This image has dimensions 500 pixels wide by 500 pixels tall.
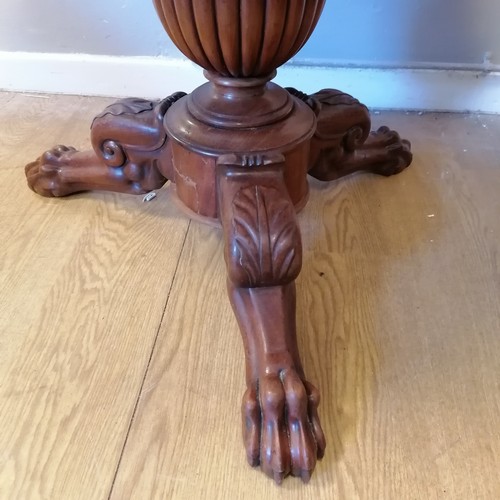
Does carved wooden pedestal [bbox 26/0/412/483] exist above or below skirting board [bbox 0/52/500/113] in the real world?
above

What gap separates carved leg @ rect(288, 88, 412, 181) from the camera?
0.91 meters

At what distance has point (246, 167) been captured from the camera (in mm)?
732

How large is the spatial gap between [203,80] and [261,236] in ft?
2.19

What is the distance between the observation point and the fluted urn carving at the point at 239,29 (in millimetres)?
654

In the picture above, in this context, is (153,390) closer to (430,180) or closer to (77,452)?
(77,452)

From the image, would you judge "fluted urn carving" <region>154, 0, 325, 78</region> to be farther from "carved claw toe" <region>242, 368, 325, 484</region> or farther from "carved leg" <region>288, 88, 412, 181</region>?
"carved claw toe" <region>242, 368, 325, 484</region>

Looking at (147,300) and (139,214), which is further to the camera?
(139,214)

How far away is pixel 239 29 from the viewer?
0.67 m

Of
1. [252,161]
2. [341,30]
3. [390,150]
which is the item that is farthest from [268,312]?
[341,30]

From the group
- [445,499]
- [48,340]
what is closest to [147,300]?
[48,340]

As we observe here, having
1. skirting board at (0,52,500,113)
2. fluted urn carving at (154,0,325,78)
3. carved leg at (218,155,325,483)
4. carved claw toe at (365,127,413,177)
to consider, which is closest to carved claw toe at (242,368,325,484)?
carved leg at (218,155,325,483)

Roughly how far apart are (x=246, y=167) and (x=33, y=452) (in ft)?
1.29

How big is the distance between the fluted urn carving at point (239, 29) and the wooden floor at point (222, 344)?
0.28 meters

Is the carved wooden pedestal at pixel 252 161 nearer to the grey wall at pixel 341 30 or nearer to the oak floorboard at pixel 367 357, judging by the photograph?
the oak floorboard at pixel 367 357
